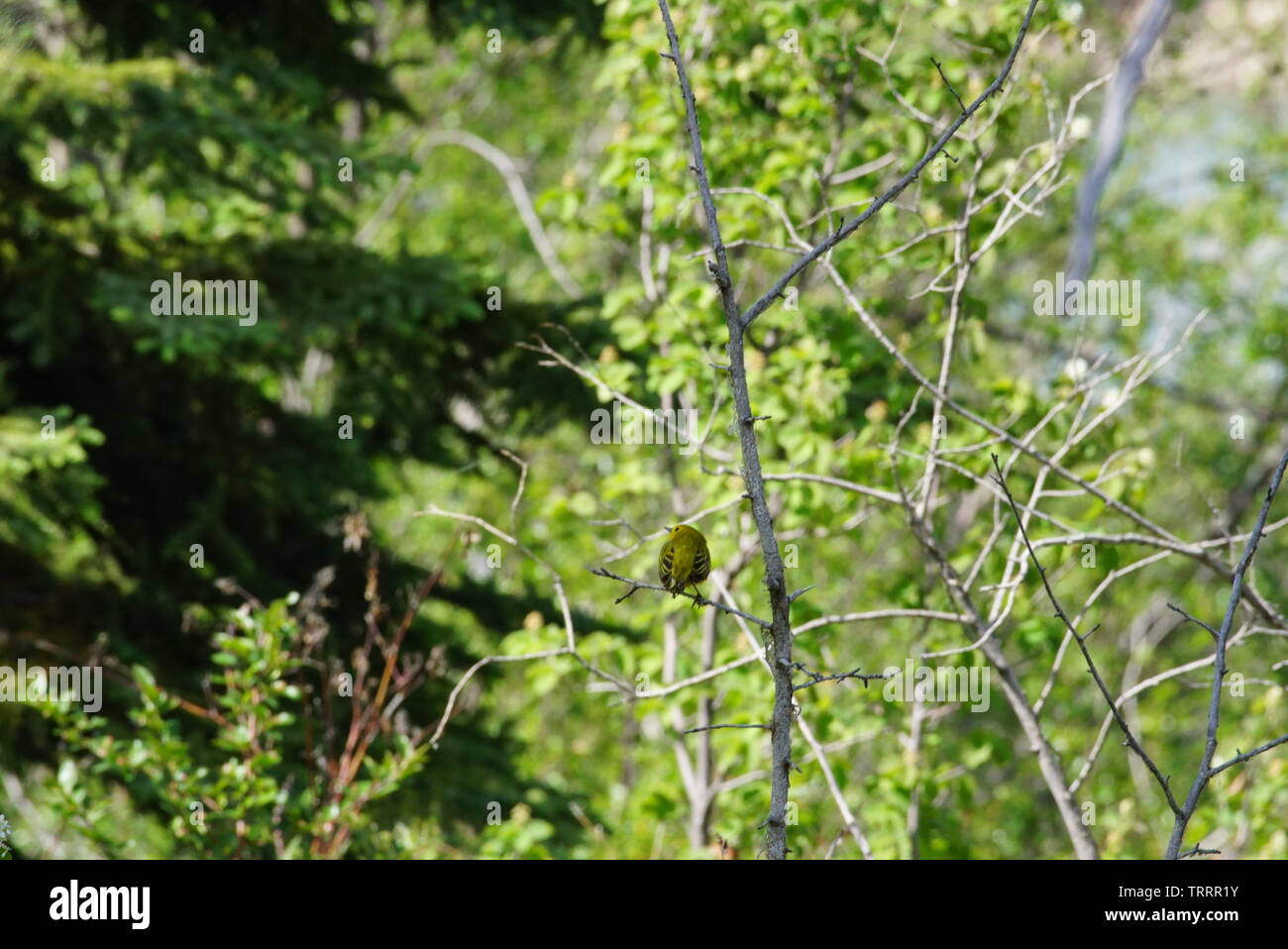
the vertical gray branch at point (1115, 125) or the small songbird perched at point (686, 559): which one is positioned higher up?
the vertical gray branch at point (1115, 125)

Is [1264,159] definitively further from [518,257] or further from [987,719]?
[518,257]

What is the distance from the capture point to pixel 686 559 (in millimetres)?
2625

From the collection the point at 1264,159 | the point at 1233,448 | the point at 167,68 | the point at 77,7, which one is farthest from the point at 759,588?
the point at 1264,159

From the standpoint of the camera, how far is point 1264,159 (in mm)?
14719
